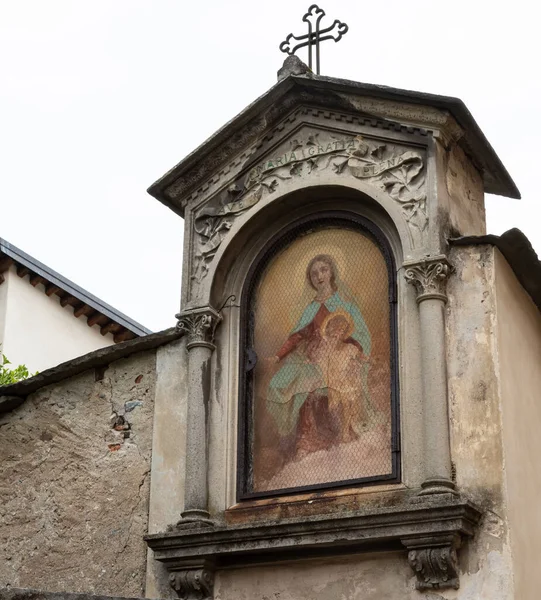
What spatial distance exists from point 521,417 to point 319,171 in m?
2.53

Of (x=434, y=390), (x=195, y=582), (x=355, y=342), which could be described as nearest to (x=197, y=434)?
(x=195, y=582)

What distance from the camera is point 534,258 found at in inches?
354

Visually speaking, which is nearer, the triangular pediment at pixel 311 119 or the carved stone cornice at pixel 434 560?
the carved stone cornice at pixel 434 560

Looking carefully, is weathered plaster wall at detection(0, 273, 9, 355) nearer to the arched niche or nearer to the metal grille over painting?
the arched niche

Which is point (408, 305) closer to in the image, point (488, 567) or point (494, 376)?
point (494, 376)

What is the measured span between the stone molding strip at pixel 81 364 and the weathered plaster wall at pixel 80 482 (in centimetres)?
7

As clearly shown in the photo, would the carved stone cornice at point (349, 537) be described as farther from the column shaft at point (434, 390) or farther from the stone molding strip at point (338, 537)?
the column shaft at point (434, 390)

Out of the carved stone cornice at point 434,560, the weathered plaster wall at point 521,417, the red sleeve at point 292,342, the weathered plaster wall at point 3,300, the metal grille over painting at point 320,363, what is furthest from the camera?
Answer: the weathered plaster wall at point 3,300

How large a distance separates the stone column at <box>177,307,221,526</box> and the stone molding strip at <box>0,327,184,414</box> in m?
0.24

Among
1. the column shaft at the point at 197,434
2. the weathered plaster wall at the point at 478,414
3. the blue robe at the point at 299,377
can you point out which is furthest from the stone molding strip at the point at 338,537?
the blue robe at the point at 299,377

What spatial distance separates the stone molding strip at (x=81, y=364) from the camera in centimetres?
999

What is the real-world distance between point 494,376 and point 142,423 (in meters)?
3.06

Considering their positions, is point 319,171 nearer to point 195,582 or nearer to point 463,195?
point 463,195

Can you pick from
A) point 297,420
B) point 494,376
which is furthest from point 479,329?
point 297,420
